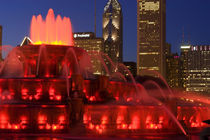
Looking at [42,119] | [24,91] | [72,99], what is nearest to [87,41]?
[24,91]

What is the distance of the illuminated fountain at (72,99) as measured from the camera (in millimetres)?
23547

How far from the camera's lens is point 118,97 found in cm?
2970

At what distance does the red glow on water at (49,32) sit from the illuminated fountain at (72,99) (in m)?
4.18

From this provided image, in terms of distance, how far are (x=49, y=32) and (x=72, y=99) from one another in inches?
579

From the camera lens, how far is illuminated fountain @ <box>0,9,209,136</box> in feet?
77.3

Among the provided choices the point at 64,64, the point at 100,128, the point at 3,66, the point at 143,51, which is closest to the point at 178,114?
the point at 100,128

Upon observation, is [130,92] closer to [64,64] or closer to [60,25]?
[64,64]

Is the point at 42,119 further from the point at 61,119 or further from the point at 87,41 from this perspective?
the point at 87,41

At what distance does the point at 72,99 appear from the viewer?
23781 mm

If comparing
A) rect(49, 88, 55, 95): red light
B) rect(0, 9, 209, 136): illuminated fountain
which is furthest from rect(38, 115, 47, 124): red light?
rect(49, 88, 55, 95): red light

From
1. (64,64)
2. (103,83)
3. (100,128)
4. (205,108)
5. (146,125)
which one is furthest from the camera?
(64,64)

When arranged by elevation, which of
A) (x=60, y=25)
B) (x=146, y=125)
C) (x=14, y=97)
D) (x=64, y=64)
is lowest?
(x=146, y=125)

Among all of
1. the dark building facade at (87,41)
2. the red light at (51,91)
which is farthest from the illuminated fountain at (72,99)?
the dark building facade at (87,41)

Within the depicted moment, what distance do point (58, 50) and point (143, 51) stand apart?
170 metres
